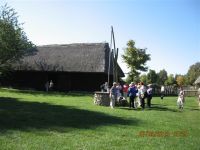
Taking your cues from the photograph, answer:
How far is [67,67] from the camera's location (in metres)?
44.2

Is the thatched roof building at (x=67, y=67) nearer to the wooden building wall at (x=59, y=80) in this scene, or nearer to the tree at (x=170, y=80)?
the wooden building wall at (x=59, y=80)

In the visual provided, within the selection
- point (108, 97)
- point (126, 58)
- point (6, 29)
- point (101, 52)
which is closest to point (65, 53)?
point (101, 52)

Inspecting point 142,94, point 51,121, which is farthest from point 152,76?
point 51,121

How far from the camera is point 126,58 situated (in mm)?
61375

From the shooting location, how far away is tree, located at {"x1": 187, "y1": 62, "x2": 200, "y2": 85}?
11784 cm

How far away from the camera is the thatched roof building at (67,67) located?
42894 mm

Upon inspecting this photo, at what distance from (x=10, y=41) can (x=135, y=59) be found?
26.0 metres

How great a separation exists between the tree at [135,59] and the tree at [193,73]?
58.9 meters

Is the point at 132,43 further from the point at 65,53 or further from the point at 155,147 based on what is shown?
the point at 155,147

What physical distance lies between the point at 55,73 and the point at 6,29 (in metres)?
8.41

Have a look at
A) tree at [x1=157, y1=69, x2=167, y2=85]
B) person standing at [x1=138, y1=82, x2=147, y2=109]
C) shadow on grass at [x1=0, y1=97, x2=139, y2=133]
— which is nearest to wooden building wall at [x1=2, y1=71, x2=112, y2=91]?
person standing at [x1=138, y1=82, x2=147, y2=109]

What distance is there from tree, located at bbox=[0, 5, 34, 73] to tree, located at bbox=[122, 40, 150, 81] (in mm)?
21331

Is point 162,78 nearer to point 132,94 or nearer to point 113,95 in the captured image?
point 132,94
